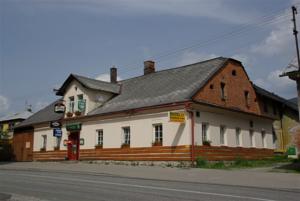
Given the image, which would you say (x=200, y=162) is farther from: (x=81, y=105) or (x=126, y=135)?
(x=81, y=105)

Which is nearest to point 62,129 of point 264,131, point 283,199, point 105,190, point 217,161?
point 217,161

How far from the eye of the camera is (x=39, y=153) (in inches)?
1286

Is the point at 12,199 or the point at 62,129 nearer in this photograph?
the point at 12,199

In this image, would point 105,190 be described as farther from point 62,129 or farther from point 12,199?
point 62,129

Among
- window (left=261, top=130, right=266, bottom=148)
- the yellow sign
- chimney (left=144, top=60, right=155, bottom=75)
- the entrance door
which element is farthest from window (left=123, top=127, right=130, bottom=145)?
window (left=261, top=130, right=266, bottom=148)

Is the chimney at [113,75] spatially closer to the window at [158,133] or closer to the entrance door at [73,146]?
the entrance door at [73,146]

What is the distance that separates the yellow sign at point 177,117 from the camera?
20989 mm

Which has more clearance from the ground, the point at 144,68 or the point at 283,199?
the point at 144,68

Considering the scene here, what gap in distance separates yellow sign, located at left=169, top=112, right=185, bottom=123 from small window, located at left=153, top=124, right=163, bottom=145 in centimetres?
205

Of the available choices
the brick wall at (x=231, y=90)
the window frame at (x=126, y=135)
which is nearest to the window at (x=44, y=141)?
the window frame at (x=126, y=135)

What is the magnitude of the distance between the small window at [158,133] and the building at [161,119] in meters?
0.06

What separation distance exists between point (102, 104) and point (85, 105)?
4.42 ft

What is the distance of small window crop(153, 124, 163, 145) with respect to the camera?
75.8ft

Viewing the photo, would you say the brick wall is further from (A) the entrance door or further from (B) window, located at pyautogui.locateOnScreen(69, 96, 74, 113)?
(B) window, located at pyautogui.locateOnScreen(69, 96, 74, 113)
